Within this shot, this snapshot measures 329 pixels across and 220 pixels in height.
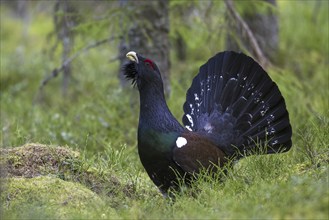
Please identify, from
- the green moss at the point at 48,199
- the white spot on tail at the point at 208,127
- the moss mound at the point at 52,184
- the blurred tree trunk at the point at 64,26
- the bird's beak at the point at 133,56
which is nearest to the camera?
the green moss at the point at 48,199

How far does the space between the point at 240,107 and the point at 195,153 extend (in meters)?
0.98

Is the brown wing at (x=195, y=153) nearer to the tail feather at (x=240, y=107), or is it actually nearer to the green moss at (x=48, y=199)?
the tail feather at (x=240, y=107)

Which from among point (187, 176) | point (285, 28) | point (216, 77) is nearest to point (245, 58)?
point (216, 77)

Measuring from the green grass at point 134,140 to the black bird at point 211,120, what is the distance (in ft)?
0.69

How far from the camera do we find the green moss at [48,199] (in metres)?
4.40

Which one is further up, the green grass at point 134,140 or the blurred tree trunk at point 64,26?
the blurred tree trunk at point 64,26

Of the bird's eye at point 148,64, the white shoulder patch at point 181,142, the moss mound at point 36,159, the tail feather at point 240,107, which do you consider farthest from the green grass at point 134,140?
the bird's eye at point 148,64

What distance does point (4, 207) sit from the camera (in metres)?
4.58

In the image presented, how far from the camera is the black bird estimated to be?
542 centimetres

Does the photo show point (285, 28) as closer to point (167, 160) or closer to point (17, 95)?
point (17, 95)

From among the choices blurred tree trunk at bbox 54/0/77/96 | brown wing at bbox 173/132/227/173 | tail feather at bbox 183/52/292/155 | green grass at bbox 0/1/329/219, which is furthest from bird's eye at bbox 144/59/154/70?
blurred tree trunk at bbox 54/0/77/96

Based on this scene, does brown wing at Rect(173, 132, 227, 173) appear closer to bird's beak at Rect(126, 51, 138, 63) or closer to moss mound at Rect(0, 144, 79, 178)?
bird's beak at Rect(126, 51, 138, 63)

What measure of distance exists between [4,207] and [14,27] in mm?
14318

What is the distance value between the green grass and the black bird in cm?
21
